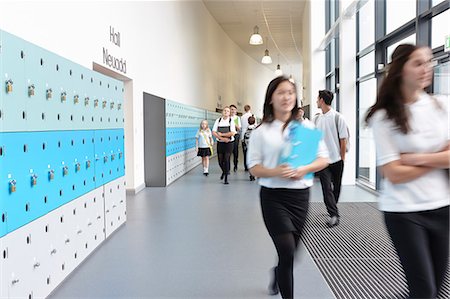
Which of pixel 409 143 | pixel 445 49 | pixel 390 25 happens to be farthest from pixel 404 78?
pixel 390 25

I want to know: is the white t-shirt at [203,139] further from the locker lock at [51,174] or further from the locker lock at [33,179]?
the locker lock at [33,179]

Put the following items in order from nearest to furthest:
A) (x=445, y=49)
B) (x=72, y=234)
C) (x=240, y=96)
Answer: (x=72, y=234), (x=445, y=49), (x=240, y=96)

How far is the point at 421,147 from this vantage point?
5.59ft

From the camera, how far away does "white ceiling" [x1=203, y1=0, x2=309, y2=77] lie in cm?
1387

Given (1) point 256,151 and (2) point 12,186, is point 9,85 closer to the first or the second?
(2) point 12,186

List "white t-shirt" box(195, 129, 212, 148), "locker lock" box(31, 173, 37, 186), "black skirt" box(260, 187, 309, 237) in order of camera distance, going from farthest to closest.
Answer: "white t-shirt" box(195, 129, 212, 148), "locker lock" box(31, 173, 37, 186), "black skirt" box(260, 187, 309, 237)

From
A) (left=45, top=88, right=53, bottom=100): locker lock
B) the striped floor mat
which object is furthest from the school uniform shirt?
(left=45, top=88, right=53, bottom=100): locker lock

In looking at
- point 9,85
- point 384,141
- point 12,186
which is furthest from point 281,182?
point 9,85

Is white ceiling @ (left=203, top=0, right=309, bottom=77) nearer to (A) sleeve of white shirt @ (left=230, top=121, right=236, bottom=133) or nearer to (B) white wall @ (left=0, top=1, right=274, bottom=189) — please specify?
(B) white wall @ (left=0, top=1, right=274, bottom=189)

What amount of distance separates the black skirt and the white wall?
2.55 m

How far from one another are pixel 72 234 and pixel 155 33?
230 inches

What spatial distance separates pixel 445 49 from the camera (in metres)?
4.36

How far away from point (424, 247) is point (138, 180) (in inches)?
250

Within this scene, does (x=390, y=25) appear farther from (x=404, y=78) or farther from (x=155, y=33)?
(x=404, y=78)
